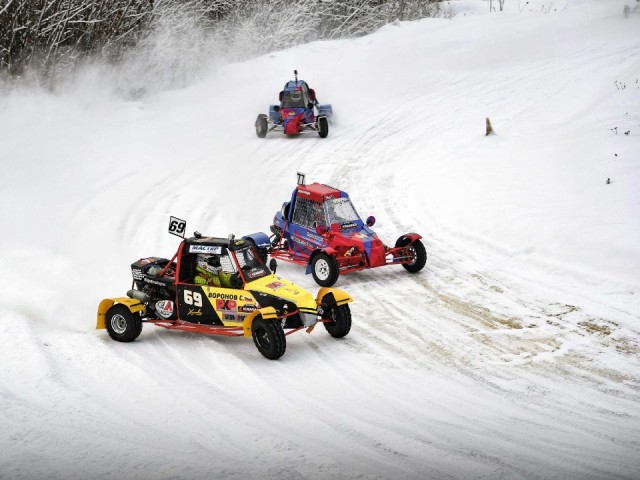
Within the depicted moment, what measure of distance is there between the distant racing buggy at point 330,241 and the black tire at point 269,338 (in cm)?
368

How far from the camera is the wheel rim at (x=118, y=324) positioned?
1139 cm

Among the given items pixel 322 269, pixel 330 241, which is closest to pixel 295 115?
pixel 330 241

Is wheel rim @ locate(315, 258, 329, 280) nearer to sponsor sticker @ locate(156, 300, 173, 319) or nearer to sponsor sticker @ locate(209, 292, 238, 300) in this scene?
sponsor sticker @ locate(209, 292, 238, 300)

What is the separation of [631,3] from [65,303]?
30.1m

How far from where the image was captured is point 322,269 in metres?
14.6

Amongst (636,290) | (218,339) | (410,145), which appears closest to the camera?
(218,339)

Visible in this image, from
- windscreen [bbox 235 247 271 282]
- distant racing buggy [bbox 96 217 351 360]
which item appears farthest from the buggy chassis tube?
windscreen [bbox 235 247 271 282]

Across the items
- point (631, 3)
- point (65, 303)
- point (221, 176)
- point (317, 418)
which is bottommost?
point (317, 418)

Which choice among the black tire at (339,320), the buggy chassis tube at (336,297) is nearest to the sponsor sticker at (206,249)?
the buggy chassis tube at (336,297)

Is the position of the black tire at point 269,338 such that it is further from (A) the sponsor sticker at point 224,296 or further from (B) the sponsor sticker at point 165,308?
(B) the sponsor sticker at point 165,308

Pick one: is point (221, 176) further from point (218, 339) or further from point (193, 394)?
point (193, 394)

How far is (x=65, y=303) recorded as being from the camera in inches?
495

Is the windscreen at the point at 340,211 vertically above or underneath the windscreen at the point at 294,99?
underneath

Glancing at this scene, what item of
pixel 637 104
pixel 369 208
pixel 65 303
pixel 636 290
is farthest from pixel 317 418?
pixel 637 104
